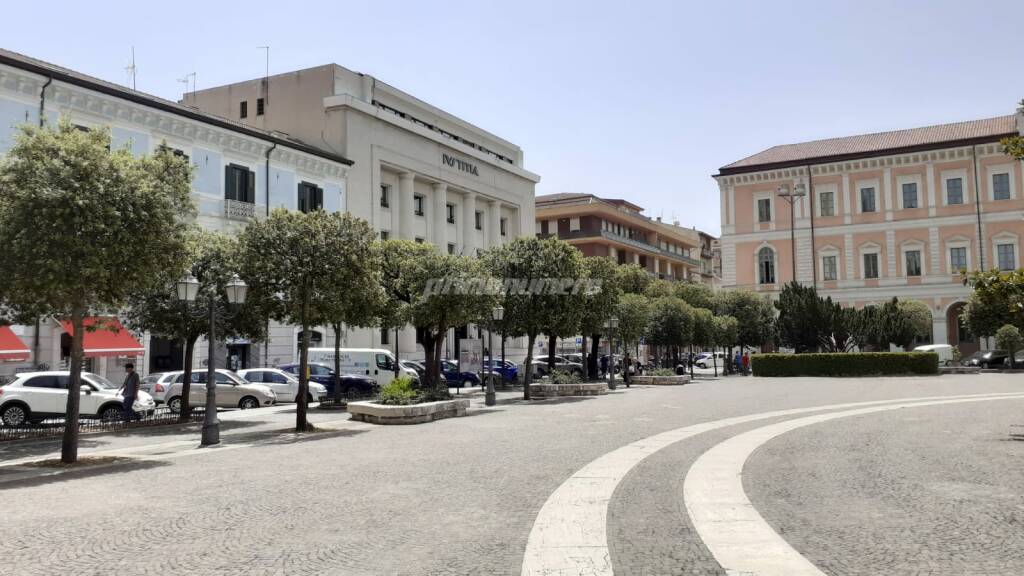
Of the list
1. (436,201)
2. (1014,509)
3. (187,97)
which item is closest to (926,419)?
(1014,509)

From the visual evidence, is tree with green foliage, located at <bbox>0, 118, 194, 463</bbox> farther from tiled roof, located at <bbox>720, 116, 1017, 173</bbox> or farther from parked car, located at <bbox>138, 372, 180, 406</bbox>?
tiled roof, located at <bbox>720, 116, 1017, 173</bbox>

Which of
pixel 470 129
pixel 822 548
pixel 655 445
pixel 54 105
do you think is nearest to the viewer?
pixel 822 548

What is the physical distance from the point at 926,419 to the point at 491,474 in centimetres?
1192

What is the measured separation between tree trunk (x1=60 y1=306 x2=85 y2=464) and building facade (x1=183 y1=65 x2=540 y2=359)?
22.4 m

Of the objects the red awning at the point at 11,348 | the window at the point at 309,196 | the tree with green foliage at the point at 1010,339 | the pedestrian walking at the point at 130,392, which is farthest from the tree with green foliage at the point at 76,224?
the tree with green foliage at the point at 1010,339

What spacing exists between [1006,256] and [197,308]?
179ft

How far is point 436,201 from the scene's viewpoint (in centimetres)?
4984

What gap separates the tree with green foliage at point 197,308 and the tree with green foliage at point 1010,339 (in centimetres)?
4447

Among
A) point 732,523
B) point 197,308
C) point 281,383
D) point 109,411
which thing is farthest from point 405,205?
point 732,523

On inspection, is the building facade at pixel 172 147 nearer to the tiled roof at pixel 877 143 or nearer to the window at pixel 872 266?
the tiled roof at pixel 877 143

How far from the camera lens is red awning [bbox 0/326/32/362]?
22.9m

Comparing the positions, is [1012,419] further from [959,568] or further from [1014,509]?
[959,568]

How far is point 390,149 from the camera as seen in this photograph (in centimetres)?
4534

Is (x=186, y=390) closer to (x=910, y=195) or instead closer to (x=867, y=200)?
(x=867, y=200)
